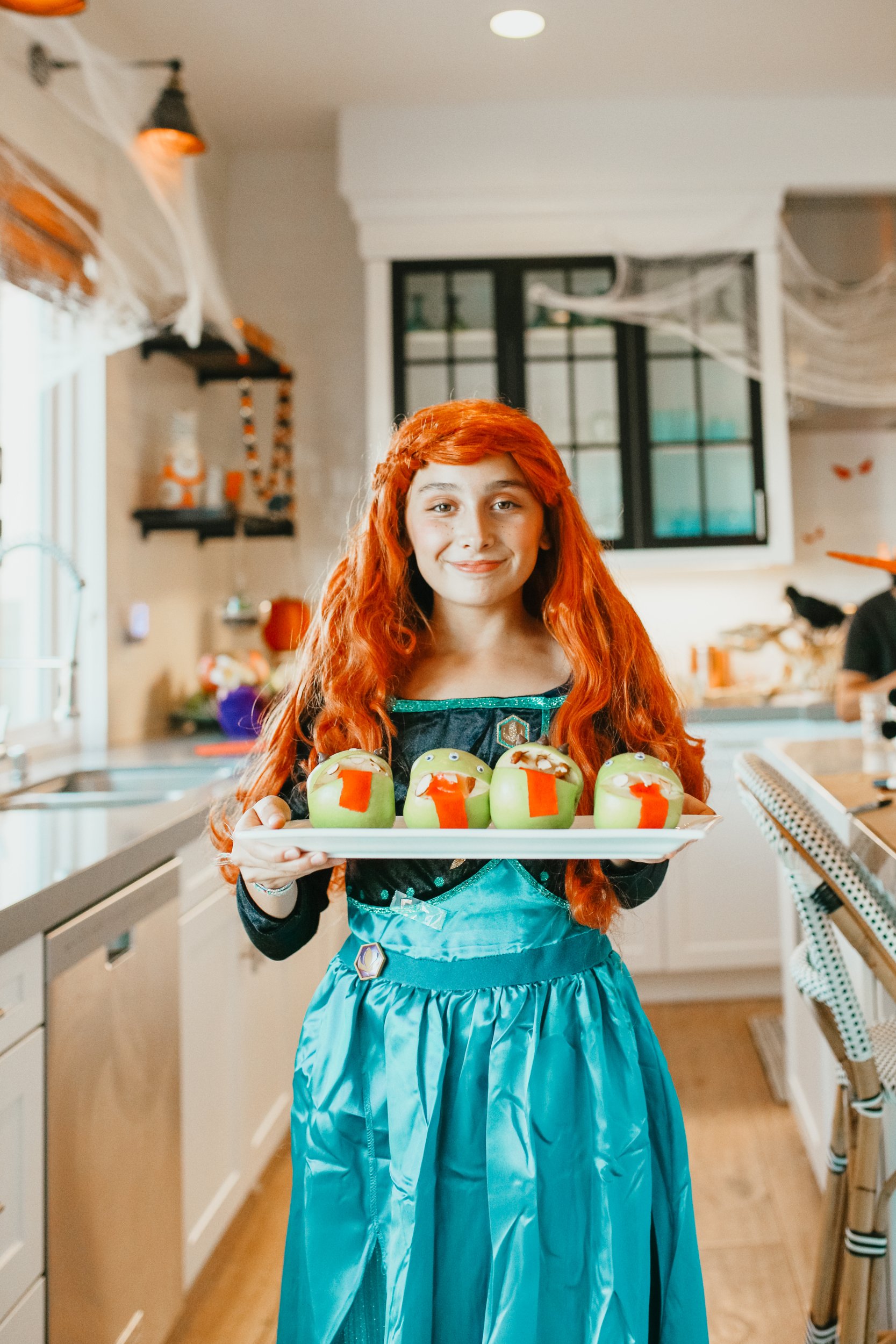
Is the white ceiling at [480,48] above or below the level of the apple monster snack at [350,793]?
above

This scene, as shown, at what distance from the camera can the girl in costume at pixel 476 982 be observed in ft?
3.36

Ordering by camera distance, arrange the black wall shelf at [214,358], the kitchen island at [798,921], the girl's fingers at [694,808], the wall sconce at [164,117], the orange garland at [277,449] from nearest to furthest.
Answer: the girl's fingers at [694,808]
the kitchen island at [798,921]
the wall sconce at [164,117]
the black wall shelf at [214,358]
the orange garland at [277,449]

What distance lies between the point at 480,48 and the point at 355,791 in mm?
2842

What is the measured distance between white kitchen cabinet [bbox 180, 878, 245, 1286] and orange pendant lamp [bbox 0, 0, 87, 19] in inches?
60.1

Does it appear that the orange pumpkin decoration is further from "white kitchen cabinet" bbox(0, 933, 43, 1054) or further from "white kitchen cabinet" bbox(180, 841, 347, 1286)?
"white kitchen cabinet" bbox(0, 933, 43, 1054)

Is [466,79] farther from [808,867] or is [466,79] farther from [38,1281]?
[38,1281]

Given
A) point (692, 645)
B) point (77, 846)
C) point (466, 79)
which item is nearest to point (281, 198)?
point (466, 79)

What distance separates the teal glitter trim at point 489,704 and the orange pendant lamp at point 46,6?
4.54 feet

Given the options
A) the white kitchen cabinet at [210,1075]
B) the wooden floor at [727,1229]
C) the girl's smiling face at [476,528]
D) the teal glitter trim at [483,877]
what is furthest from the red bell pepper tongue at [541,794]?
the wooden floor at [727,1229]

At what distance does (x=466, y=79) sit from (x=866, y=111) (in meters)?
1.29

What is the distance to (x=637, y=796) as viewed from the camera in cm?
98

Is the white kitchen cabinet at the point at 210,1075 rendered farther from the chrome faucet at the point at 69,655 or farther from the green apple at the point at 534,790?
the green apple at the point at 534,790

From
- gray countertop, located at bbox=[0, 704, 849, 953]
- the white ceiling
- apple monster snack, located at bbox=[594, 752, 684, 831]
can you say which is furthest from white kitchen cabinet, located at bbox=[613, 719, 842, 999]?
apple monster snack, located at bbox=[594, 752, 684, 831]

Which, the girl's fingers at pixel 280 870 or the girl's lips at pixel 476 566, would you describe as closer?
the girl's fingers at pixel 280 870
